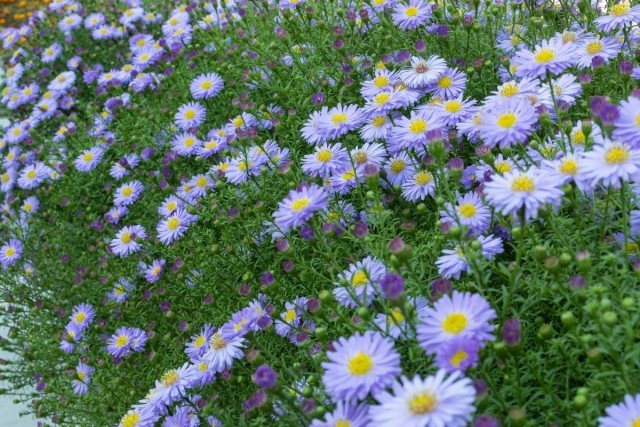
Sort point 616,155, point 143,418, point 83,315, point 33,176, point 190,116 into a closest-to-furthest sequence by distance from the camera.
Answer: point 616,155, point 143,418, point 83,315, point 190,116, point 33,176

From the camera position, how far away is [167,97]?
11.8ft

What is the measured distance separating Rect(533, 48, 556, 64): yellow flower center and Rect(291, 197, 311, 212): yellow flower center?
0.82 meters

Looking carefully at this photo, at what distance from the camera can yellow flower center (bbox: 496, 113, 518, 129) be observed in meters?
1.80

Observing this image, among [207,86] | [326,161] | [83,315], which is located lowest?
[83,315]

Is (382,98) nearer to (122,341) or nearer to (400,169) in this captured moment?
(400,169)

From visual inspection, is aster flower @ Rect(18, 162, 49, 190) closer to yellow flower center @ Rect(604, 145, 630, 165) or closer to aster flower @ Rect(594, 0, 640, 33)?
aster flower @ Rect(594, 0, 640, 33)

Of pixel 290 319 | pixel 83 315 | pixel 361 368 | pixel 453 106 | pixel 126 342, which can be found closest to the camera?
pixel 361 368

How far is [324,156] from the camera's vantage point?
2.30m

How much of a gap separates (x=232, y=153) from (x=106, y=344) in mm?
970

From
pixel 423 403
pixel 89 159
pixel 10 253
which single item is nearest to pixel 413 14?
pixel 423 403

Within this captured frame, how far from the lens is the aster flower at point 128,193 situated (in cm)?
314

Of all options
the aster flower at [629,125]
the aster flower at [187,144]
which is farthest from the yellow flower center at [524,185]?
the aster flower at [187,144]

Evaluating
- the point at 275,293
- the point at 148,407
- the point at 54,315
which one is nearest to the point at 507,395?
the point at 275,293

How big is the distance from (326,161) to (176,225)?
0.73m
